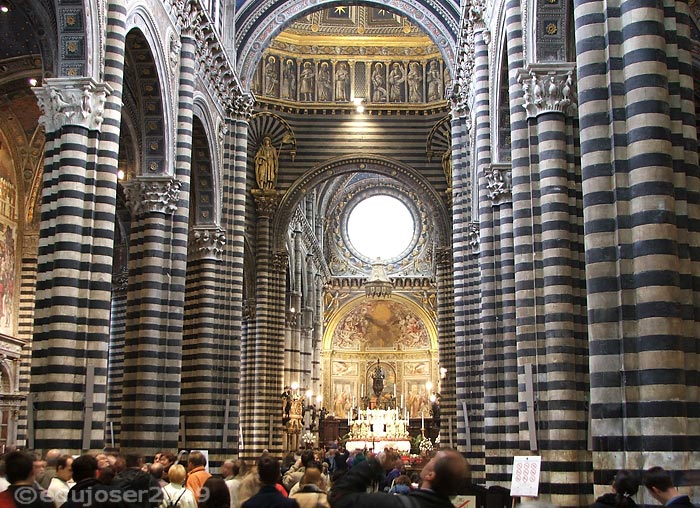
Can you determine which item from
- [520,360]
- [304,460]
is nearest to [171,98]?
[520,360]

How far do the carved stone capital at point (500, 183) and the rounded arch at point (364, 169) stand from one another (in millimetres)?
20408

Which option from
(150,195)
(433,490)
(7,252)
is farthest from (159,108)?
(433,490)

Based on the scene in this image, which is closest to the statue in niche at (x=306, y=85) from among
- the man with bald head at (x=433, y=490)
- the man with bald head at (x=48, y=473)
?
the man with bald head at (x=48, y=473)

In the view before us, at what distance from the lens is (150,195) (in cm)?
2284

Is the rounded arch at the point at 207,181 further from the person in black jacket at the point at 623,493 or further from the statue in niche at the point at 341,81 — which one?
the person in black jacket at the point at 623,493

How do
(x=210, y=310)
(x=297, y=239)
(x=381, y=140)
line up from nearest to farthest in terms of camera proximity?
(x=210, y=310) < (x=381, y=140) < (x=297, y=239)

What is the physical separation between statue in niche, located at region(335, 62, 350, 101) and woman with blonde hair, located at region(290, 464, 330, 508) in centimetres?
3554

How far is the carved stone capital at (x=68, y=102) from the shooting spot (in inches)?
685

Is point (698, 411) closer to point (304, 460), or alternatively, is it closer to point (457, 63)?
point (304, 460)

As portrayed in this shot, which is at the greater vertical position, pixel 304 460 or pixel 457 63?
pixel 457 63

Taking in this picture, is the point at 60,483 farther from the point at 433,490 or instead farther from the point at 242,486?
the point at 433,490

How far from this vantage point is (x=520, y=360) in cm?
1728

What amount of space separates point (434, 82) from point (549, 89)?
2701cm

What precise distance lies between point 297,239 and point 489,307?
26507 millimetres
